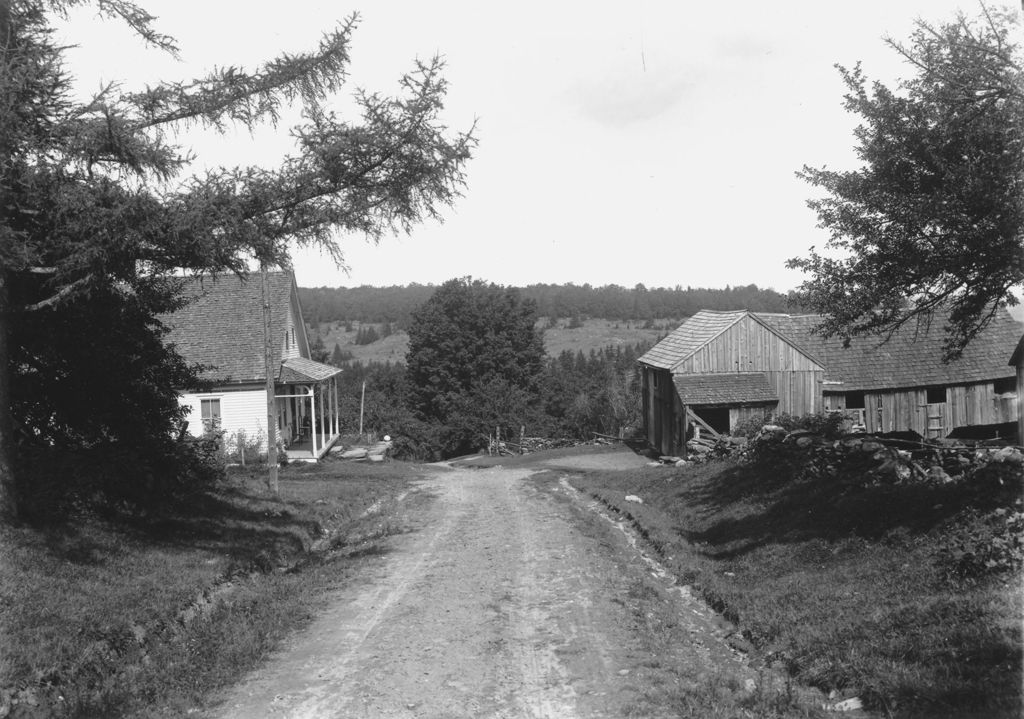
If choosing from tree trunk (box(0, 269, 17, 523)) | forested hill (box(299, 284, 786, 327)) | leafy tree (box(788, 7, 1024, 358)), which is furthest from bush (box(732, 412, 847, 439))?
forested hill (box(299, 284, 786, 327))

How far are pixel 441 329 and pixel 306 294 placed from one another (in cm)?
9565

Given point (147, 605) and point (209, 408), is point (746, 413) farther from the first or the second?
point (147, 605)

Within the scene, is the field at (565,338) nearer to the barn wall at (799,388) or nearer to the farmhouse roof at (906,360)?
the farmhouse roof at (906,360)

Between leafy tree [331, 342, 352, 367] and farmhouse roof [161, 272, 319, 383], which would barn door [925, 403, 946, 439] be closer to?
farmhouse roof [161, 272, 319, 383]

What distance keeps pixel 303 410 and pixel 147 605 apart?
105ft

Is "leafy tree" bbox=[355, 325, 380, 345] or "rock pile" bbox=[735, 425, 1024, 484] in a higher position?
"leafy tree" bbox=[355, 325, 380, 345]

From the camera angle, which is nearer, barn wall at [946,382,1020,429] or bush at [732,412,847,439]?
bush at [732,412,847,439]

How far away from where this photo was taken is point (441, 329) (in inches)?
2544

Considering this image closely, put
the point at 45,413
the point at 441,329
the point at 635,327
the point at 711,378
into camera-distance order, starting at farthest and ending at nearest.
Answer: the point at 635,327
the point at 441,329
the point at 711,378
the point at 45,413

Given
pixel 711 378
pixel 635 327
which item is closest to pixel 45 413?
pixel 711 378

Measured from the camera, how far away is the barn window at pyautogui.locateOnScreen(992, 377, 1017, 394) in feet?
109

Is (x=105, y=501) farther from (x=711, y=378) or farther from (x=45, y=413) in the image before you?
(x=711, y=378)

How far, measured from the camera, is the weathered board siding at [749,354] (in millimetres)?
31062

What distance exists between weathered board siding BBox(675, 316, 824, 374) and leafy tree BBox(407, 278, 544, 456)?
29842 millimetres
